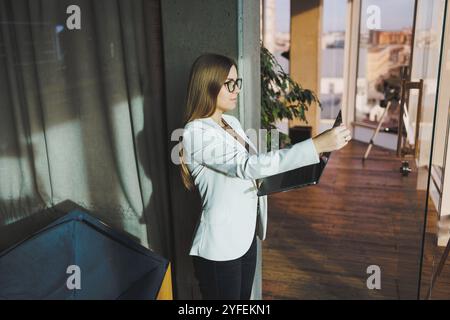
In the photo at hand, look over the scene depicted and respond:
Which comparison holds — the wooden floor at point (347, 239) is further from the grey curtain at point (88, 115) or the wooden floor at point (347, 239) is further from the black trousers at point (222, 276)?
the grey curtain at point (88, 115)

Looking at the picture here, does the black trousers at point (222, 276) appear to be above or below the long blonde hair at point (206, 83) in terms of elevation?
below

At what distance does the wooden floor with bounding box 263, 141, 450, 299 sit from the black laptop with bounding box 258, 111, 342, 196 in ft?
2.22

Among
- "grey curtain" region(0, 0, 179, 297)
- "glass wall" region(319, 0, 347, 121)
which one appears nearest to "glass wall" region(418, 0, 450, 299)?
"grey curtain" region(0, 0, 179, 297)

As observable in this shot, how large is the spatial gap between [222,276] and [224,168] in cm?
43

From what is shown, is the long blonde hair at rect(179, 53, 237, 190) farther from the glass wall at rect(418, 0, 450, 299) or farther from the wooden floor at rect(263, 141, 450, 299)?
the wooden floor at rect(263, 141, 450, 299)

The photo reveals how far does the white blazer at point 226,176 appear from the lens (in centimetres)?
144

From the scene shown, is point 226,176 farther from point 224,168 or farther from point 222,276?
point 222,276

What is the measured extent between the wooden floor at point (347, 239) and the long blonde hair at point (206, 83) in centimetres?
107

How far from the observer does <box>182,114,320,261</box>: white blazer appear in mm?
1439

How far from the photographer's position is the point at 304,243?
11.0 feet

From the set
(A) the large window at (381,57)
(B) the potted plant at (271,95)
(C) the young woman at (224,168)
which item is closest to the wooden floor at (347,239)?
(C) the young woman at (224,168)

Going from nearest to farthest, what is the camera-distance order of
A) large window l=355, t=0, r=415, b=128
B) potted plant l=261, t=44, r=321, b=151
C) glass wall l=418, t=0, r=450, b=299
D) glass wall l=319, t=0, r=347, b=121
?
glass wall l=418, t=0, r=450, b=299 → potted plant l=261, t=44, r=321, b=151 → large window l=355, t=0, r=415, b=128 → glass wall l=319, t=0, r=347, b=121

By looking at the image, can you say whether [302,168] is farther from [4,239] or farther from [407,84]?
[4,239]
